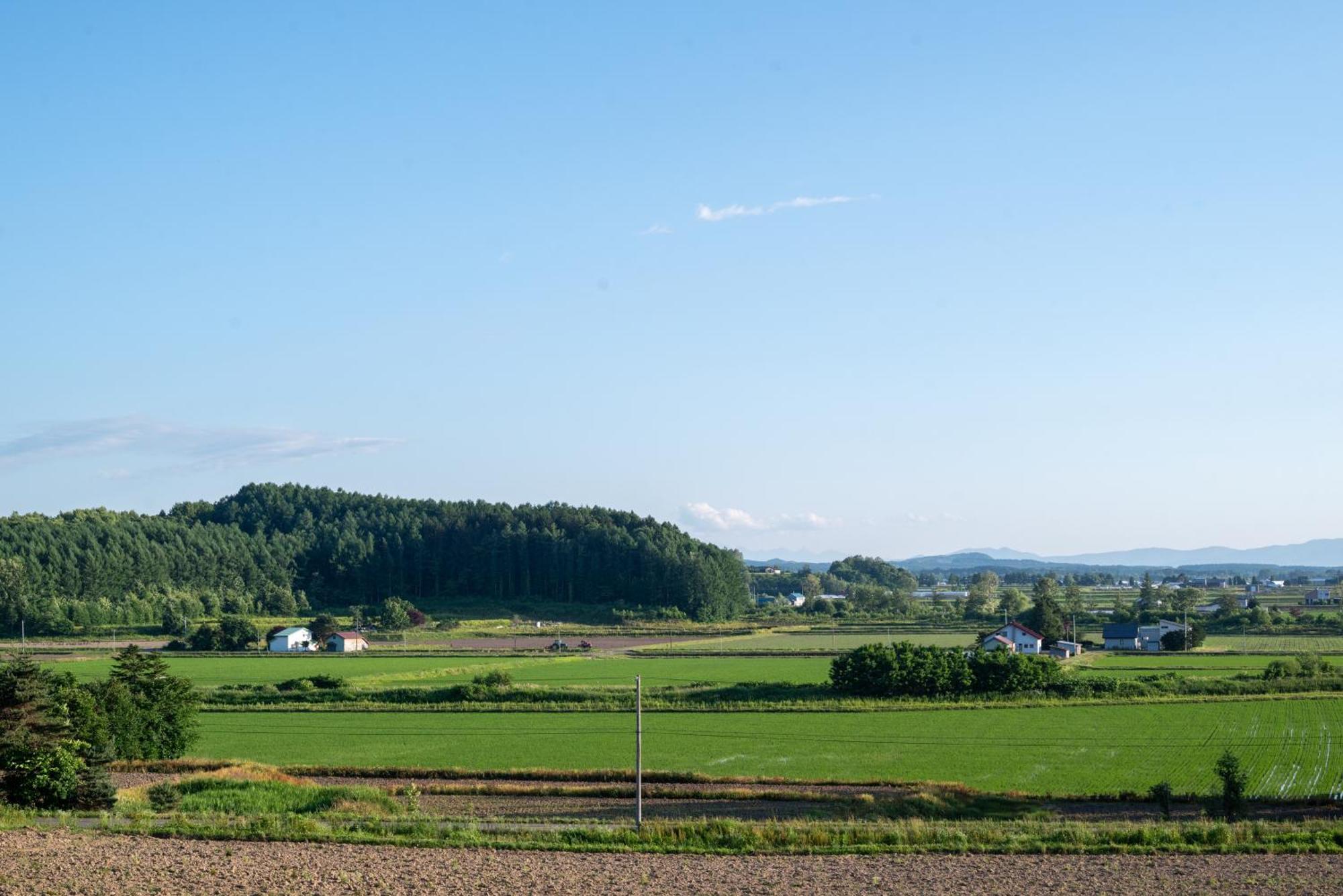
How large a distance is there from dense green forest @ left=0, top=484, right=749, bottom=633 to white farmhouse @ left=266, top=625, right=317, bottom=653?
58.4 feet

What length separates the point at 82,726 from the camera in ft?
116

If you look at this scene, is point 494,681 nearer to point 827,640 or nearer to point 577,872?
point 577,872

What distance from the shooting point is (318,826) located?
22.7m

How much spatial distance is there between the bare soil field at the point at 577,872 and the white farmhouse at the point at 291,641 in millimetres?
76542

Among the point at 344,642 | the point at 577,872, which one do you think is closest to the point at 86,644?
the point at 344,642

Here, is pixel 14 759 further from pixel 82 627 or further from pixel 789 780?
pixel 82 627

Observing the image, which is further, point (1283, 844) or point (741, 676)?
point (741, 676)

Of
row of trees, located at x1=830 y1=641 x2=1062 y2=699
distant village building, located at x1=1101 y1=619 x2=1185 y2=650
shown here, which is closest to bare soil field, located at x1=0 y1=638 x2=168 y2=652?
row of trees, located at x1=830 y1=641 x2=1062 y2=699

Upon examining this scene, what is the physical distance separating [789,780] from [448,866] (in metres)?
14.4

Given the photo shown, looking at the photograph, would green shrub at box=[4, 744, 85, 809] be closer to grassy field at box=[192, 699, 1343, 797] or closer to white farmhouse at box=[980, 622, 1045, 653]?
grassy field at box=[192, 699, 1343, 797]

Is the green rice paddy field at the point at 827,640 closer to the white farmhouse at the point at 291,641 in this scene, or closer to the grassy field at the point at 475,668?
the grassy field at the point at 475,668

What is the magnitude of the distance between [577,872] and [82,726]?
22764 mm

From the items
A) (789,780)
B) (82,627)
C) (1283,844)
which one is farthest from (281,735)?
(82,627)

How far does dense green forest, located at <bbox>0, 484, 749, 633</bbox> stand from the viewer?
401 feet
